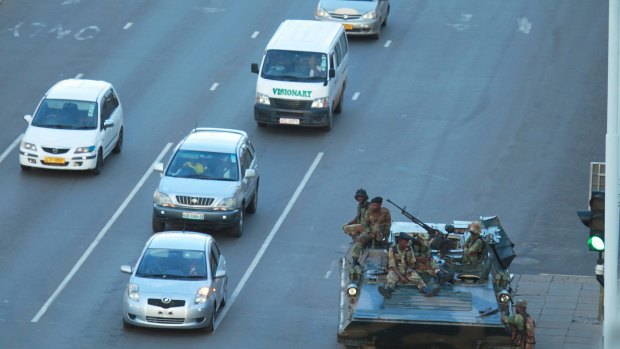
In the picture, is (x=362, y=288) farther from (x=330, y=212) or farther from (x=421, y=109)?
(x=421, y=109)

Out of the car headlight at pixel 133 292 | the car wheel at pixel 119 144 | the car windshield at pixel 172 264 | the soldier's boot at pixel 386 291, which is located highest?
the soldier's boot at pixel 386 291

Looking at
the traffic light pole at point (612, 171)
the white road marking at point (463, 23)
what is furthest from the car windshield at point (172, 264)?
the white road marking at point (463, 23)


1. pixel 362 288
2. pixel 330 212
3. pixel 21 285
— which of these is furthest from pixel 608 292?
pixel 330 212

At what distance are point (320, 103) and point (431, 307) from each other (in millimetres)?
15915

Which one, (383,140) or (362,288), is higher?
(362,288)

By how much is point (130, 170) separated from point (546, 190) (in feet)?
31.4

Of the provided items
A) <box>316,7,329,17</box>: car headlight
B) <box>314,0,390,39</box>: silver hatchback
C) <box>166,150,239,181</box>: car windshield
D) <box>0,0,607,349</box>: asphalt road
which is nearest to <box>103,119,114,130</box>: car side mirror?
<box>0,0,607,349</box>: asphalt road

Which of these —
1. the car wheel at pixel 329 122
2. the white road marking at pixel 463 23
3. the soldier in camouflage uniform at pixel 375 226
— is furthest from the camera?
the white road marking at pixel 463 23

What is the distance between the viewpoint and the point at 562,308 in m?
30.8

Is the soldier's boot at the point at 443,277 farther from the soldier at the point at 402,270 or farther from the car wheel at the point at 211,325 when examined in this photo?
the car wheel at the point at 211,325

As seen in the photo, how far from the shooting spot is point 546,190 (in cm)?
3812

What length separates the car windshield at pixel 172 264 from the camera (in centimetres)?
2905

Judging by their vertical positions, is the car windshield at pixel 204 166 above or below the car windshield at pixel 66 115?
above

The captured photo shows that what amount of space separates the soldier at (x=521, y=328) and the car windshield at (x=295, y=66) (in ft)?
50.1
